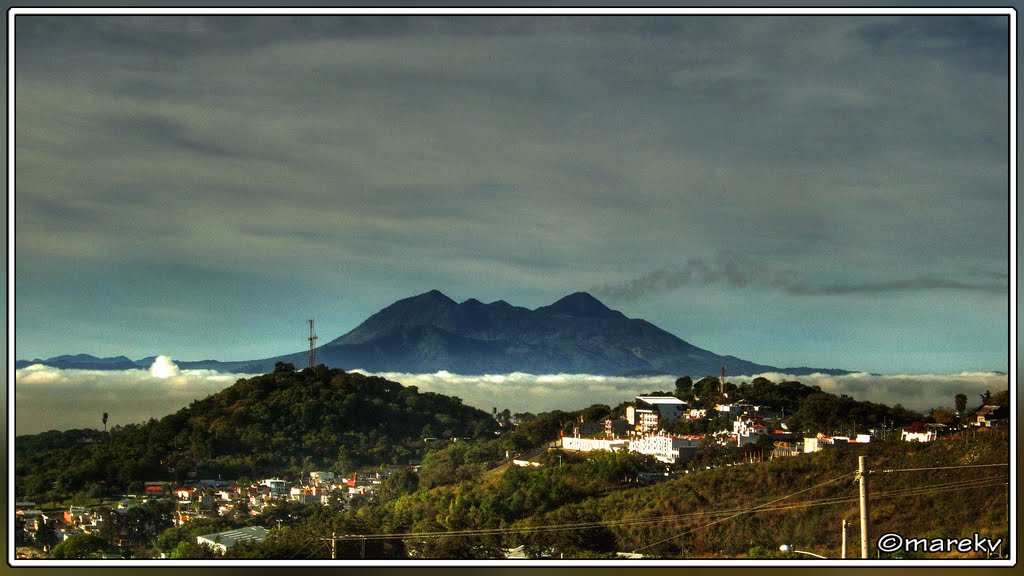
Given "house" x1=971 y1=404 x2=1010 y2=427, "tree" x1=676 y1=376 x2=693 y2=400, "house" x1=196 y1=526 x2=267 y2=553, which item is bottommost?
"house" x1=196 y1=526 x2=267 y2=553

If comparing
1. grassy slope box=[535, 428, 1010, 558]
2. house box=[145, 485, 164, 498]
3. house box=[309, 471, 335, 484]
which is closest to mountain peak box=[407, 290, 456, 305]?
house box=[309, 471, 335, 484]

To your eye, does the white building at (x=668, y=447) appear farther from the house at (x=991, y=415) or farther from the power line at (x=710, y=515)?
the house at (x=991, y=415)

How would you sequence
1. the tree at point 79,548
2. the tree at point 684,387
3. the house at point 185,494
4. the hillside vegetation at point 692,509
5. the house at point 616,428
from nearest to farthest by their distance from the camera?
the hillside vegetation at point 692,509 < the tree at point 79,548 < the house at point 185,494 < the house at point 616,428 < the tree at point 684,387

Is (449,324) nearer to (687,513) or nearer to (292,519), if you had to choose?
(292,519)

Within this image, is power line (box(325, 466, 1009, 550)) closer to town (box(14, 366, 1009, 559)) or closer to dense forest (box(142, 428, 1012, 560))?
dense forest (box(142, 428, 1012, 560))

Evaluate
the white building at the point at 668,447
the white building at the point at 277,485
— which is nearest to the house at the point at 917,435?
the white building at the point at 668,447

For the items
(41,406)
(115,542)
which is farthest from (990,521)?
(41,406)
